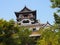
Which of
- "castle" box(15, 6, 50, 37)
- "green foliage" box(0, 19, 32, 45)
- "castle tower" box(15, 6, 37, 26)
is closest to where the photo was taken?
"green foliage" box(0, 19, 32, 45)

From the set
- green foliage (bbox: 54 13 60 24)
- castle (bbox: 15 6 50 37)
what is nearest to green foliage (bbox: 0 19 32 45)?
green foliage (bbox: 54 13 60 24)

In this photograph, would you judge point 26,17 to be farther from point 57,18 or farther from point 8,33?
point 57,18

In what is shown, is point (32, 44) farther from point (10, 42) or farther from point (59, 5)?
point (59, 5)

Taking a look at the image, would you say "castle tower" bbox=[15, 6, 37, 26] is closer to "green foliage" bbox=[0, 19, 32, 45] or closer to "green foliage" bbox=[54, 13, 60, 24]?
"green foliage" bbox=[0, 19, 32, 45]

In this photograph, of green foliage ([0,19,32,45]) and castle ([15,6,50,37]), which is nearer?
green foliage ([0,19,32,45])

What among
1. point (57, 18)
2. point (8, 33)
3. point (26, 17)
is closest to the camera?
point (57, 18)

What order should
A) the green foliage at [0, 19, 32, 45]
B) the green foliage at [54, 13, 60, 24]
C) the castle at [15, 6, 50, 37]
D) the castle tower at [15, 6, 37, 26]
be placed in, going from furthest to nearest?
the castle tower at [15, 6, 37, 26], the castle at [15, 6, 50, 37], the green foliage at [0, 19, 32, 45], the green foliage at [54, 13, 60, 24]

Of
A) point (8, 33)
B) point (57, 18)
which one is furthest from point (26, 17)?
point (57, 18)

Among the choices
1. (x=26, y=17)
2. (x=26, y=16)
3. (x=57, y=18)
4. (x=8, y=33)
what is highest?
(x=57, y=18)

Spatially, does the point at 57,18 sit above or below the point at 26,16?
above

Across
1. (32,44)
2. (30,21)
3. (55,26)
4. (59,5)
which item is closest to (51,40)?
(55,26)

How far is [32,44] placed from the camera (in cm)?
3003

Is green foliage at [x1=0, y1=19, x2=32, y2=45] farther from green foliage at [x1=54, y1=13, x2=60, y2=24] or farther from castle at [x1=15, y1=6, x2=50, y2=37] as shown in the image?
castle at [x1=15, y1=6, x2=50, y2=37]

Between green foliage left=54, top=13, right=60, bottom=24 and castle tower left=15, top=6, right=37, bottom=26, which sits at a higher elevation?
green foliage left=54, top=13, right=60, bottom=24
